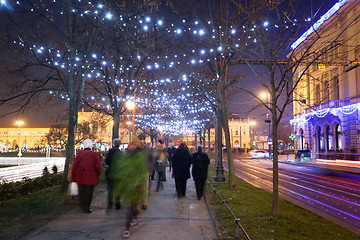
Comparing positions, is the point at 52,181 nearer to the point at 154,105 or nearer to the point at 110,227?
the point at 110,227

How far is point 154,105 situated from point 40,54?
59.8 ft

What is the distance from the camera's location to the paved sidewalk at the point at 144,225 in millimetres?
5586

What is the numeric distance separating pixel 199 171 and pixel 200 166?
182 mm

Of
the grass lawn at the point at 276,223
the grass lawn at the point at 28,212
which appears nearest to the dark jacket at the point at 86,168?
the grass lawn at the point at 28,212

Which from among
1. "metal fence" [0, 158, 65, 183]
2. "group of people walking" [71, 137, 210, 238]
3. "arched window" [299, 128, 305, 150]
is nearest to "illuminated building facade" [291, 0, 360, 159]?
"arched window" [299, 128, 305, 150]

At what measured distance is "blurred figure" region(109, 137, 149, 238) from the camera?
5677mm

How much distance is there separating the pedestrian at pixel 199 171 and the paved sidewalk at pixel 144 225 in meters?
1.13

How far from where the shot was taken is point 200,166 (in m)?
9.89

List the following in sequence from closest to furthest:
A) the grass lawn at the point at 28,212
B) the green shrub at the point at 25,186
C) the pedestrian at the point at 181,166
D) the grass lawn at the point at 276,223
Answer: the grass lawn at the point at 276,223
the grass lawn at the point at 28,212
the green shrub at the point at 25,186
the pedestrian at the point at 181,166

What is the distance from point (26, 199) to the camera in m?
9.25

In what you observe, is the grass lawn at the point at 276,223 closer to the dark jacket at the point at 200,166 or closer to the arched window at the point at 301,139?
the dark jacket at the point at 200,166

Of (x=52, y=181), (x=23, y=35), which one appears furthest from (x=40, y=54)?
(x=52, y=181)

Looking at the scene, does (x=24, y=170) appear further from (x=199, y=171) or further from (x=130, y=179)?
(x=130, y=179)

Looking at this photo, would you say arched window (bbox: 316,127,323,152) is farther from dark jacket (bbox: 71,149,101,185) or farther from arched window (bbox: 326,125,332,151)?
dark jacket (bbox: 71,149,101,185)
